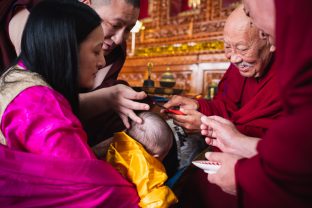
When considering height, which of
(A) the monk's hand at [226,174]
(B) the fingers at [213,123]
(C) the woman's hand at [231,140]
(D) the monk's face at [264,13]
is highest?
(D) the monk's face at [264,13]

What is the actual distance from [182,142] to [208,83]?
2.41 m

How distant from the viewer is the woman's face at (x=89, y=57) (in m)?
1.19

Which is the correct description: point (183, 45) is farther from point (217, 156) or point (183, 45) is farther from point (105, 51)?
point (217, 156)

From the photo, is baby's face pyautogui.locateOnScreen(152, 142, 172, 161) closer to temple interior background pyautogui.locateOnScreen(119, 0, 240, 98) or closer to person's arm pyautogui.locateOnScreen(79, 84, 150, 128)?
person's arm pyautogui.locateOnScreen(79, 84, 150, 128)

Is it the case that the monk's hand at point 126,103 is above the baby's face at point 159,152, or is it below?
above

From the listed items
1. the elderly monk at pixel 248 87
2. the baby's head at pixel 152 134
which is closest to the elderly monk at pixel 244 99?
the elderly monk at pixel 248 87

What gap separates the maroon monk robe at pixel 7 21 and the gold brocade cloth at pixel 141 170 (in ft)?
2.56

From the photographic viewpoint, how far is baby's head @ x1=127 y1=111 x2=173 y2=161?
Result: 1.37 meters

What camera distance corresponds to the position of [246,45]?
1.66 meters

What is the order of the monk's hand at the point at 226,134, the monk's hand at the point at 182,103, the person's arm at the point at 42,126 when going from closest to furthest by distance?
the person's arm at the point at 42,126 → the monk's hand at the point at 226,134 → the monk's hand at the point at 182,103

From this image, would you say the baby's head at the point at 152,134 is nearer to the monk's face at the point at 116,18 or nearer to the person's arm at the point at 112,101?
the person's arm at the point at 112,101

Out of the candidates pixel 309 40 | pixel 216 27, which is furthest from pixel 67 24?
pixel 216 27

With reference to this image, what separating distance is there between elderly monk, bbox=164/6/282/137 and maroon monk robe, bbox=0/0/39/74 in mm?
925

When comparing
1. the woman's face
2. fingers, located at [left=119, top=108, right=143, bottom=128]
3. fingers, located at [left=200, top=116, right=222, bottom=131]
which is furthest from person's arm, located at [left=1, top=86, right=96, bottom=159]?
fingers, located at [left=200, top=116, right=222, bottom=131]
